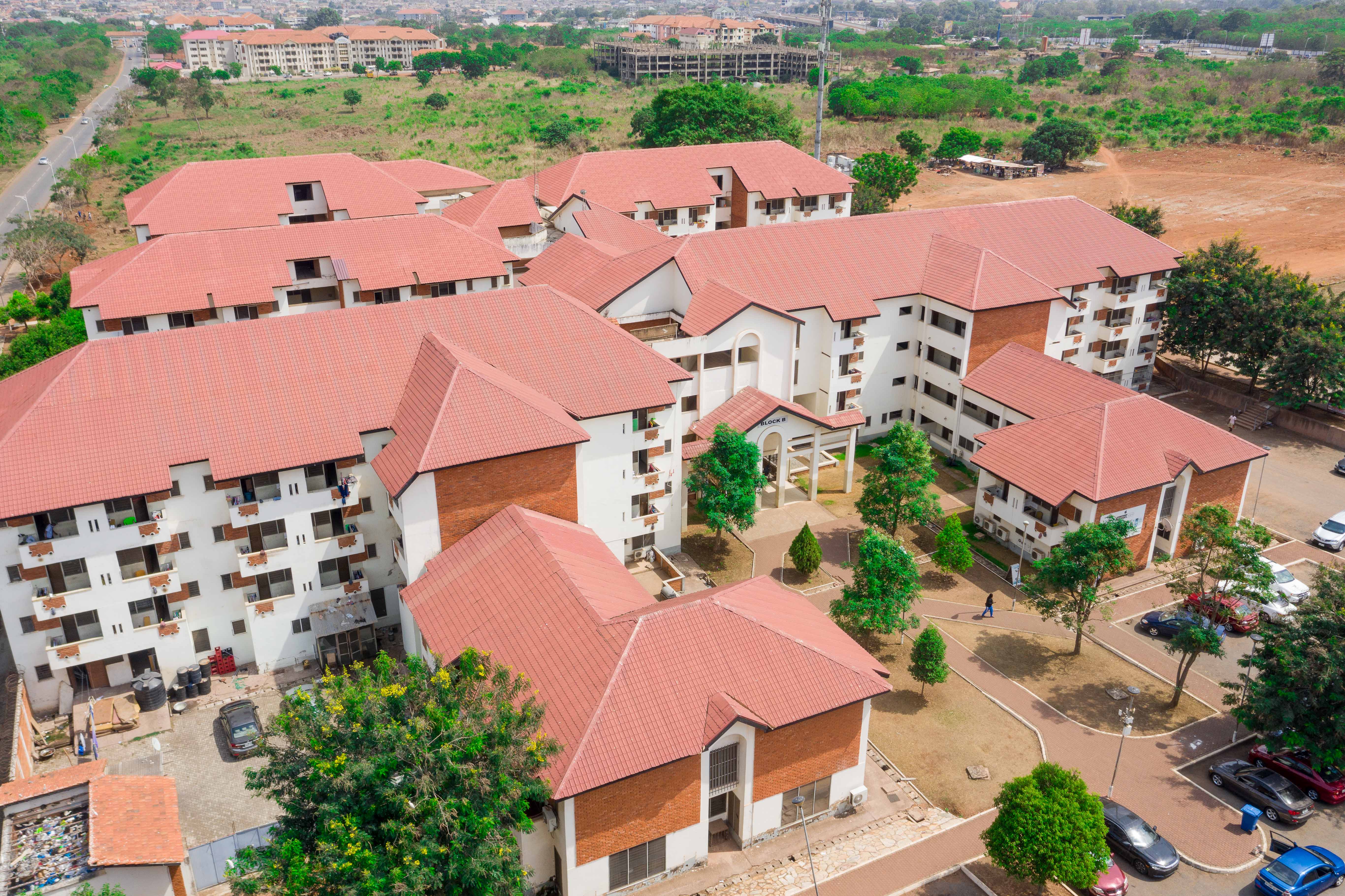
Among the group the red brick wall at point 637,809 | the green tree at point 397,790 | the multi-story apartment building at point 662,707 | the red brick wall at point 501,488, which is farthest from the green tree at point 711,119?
the green tree at point 397,790

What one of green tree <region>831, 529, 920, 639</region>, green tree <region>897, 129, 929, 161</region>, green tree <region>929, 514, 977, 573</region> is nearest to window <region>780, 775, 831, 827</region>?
green tree <region>831, 529, 920, 639</region>

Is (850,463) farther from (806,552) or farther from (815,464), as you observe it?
(806,552)

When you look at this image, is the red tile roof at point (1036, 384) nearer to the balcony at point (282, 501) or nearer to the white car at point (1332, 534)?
the white car at point (1332, 534)

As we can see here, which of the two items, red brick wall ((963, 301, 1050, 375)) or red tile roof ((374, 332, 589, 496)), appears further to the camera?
red brick wall ((963, 301, 1050, 375))

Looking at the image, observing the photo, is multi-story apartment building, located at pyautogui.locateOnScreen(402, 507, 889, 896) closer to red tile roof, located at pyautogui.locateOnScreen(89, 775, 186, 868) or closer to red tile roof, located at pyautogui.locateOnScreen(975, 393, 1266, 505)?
red tile roof, located at pyautogui.locateOnScreen(89, 775, 186, 868)

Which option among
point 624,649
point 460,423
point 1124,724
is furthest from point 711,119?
point 624,649

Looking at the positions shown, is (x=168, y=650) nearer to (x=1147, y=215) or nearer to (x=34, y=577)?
(x=34, y=577)
